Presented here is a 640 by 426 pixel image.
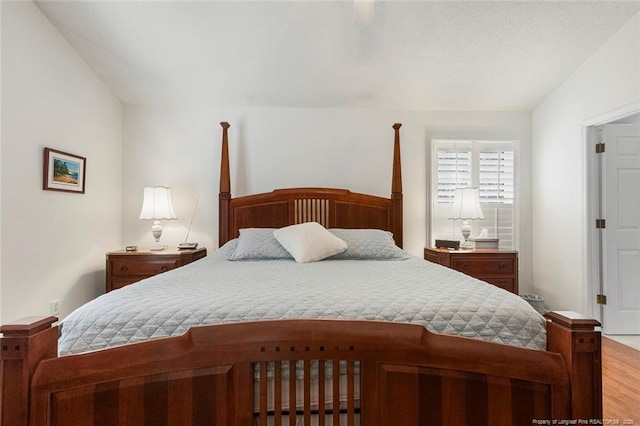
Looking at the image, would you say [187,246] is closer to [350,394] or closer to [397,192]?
[397,192]

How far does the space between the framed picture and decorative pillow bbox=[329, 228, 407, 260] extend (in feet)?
7.24

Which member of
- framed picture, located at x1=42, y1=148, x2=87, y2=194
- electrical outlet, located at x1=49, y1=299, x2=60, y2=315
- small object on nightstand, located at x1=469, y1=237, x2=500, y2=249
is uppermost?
framed picture, located at x1=42, y1=148, x2=87, y2=194

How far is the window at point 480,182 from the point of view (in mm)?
3629

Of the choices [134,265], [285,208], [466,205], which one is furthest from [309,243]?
[466,205]

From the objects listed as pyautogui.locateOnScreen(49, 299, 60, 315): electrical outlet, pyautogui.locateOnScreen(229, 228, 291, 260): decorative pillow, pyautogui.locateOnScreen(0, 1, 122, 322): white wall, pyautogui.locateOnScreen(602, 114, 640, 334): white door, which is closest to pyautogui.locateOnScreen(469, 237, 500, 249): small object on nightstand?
pyautogui.locateOnScreen(602, 114, 640, 334): white door

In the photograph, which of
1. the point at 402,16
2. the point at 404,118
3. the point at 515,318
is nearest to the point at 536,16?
the point at 402,16

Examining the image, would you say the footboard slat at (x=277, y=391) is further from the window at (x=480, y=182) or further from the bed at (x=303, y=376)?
the window at (x=480, y=182)

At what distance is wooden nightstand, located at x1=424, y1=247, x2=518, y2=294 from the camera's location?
10.4 feet

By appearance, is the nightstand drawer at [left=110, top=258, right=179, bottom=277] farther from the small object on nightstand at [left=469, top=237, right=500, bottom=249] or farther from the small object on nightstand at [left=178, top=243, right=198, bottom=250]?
the small object on nightstand at [left=469, top=237, right=500, bottom=249]

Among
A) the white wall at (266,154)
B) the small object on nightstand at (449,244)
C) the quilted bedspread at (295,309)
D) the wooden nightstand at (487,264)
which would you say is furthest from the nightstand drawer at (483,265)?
the quilted bedspread at (295,309)

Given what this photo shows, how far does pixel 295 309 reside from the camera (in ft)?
3.85

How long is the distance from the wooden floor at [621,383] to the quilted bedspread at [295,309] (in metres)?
1.21

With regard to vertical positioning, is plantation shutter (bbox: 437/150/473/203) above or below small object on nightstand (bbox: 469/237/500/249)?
above

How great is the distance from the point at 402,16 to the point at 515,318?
89.3 inches
